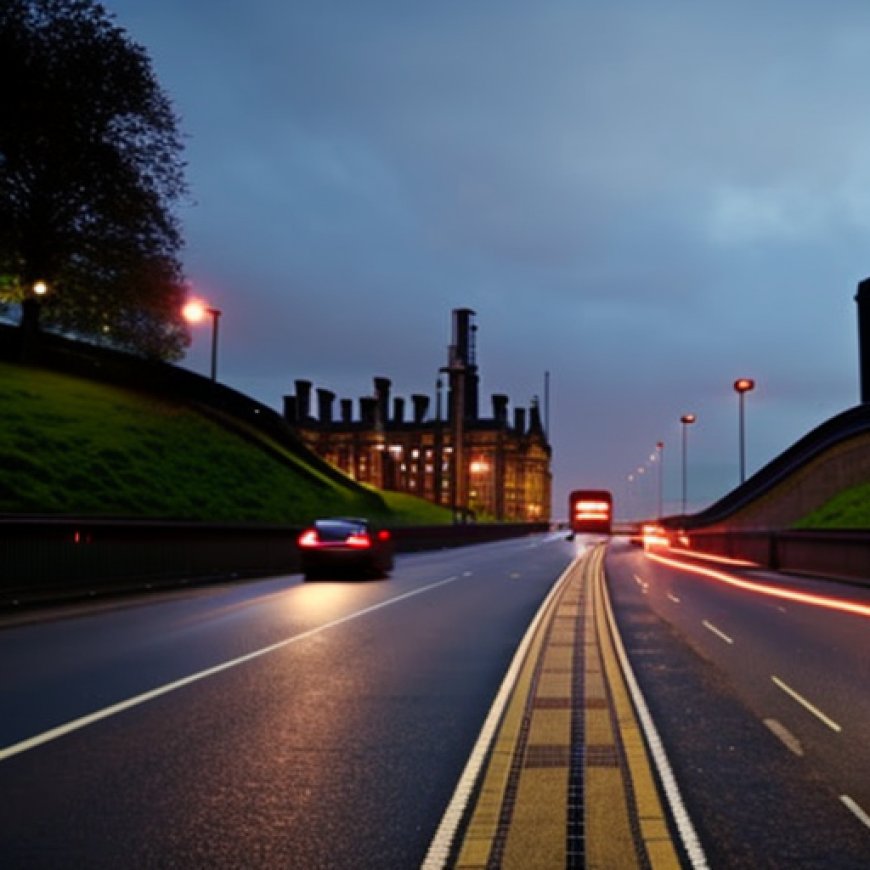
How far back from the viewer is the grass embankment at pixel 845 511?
129ft

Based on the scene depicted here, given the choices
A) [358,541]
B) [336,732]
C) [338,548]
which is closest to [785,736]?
[336,732]

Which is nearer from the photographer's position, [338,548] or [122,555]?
[122,555]

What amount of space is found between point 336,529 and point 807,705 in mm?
18081

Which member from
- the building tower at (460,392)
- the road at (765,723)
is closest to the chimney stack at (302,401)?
the building tower at (460,392)

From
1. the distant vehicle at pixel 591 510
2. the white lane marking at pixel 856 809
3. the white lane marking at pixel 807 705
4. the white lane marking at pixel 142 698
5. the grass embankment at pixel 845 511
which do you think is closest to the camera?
the white lane marking at pixel 856 809


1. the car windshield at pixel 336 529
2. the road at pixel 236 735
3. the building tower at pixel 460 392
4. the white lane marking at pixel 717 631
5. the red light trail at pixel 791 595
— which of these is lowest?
the road at pixel 236 735

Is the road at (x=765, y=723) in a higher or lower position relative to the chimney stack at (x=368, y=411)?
lower

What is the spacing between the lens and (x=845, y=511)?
4122cm

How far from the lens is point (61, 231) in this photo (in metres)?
42.8

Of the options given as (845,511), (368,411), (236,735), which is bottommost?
(236,735)

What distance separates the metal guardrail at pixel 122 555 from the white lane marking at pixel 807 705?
1230cm

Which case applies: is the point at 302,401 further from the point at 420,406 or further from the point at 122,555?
the point at 122,555

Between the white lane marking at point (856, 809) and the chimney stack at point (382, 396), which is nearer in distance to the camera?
the white lane marking at point (856, 809)

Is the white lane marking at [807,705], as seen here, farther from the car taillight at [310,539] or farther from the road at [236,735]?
the car taillight at [310,539]
